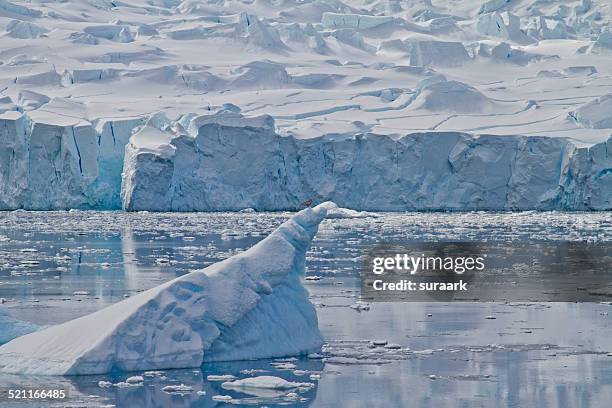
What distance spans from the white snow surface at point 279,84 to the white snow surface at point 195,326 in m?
20.2

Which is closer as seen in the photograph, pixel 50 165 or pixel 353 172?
pixel 50 165

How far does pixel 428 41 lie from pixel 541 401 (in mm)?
46523

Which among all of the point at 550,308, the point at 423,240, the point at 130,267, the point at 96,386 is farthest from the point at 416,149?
the point at 96,386

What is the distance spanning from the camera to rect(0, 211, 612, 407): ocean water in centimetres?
627

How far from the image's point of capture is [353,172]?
29.0 metres

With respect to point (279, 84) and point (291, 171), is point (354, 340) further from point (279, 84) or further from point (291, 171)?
point (279, 84)

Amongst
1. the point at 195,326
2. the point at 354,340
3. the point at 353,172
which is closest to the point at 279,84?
the point at 353,172

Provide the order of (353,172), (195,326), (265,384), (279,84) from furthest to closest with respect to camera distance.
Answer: (279,84) < (353,172) < (195,326) < (265,384)

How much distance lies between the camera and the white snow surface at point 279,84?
2883 centimetres

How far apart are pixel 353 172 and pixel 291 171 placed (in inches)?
64.2

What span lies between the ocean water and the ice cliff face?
10.2 meters

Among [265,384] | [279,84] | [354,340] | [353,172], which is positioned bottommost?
[353,172]

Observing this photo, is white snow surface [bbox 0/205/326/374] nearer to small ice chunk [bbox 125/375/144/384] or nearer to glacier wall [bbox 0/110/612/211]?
small ice chunk [bbox 125/375/144/384]

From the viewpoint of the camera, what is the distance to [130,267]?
46.1 ft
